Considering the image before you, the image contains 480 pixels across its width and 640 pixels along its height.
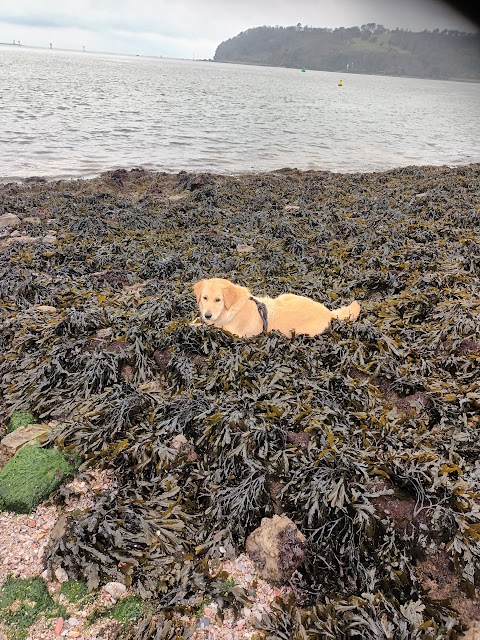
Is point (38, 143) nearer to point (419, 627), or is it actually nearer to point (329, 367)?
point (329, 367)

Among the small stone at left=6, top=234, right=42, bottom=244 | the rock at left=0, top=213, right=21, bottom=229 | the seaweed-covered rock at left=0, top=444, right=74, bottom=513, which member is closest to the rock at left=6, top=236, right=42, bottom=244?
the small stone at left=6, top=234, right=42, bottom=244

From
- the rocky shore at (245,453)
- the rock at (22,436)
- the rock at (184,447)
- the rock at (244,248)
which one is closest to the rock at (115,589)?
the rocky shore at (245,453)

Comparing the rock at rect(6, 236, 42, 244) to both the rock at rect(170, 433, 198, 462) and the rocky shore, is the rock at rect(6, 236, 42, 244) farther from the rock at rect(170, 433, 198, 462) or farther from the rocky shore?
the rock at rect(170, 433, 198, 462)

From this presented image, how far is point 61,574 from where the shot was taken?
294 centimetres

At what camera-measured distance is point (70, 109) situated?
128 ft

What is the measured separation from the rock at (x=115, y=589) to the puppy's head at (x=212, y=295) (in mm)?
2925

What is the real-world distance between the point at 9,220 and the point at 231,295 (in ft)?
29.4

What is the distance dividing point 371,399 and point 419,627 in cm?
215

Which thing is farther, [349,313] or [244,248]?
[244,248]

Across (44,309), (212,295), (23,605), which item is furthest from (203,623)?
(44,309)

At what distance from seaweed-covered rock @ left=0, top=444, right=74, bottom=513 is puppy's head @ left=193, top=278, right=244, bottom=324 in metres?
2.22

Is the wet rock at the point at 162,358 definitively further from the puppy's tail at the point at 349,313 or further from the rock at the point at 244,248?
the rock at the point at 244,248

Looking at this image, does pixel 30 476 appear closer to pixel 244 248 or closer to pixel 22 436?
pixel 22 436

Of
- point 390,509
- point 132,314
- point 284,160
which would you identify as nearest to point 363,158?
point 284,160
